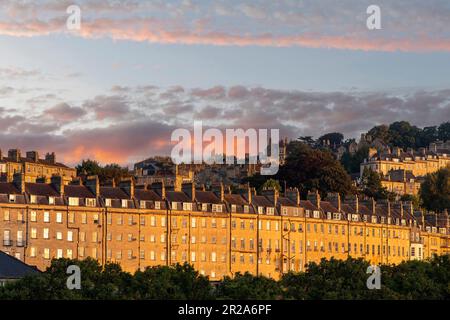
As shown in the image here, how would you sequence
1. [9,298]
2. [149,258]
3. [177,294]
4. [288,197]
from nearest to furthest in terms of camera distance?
1. [9,298]
2. [177,294]
3. [149,258]
4. [288,197]

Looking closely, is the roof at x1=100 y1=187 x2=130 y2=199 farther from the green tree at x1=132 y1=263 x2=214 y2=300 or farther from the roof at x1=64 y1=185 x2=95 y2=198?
the green tree at x1=132 y1=263 x2=214 y2=300

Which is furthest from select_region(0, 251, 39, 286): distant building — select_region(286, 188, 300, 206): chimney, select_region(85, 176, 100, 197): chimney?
select_region(286, 188, 300, 206): chimney

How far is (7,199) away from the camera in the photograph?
15300 cm

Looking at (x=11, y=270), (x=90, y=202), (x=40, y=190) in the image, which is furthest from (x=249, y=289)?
(x=90, y=202)

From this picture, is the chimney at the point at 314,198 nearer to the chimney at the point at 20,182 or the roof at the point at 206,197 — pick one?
the roof at the point at 206,197

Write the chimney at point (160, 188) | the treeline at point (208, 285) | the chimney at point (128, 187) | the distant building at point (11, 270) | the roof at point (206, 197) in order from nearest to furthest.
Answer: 1. the treeline at point (208, 285)
2. the distant building at point (11, 270)
3. the chimney at point (128, 187)
4. the chimney at point (160, 188)
5. the roof at point (206, 197)

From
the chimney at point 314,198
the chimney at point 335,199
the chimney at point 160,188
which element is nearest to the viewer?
the chimney at point 160,188

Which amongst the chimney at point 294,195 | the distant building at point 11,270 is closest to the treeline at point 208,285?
the distant building at point 11,270

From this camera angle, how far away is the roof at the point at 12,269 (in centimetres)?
11944

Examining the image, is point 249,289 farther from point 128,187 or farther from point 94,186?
point 128,187

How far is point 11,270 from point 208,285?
57.4 feet
